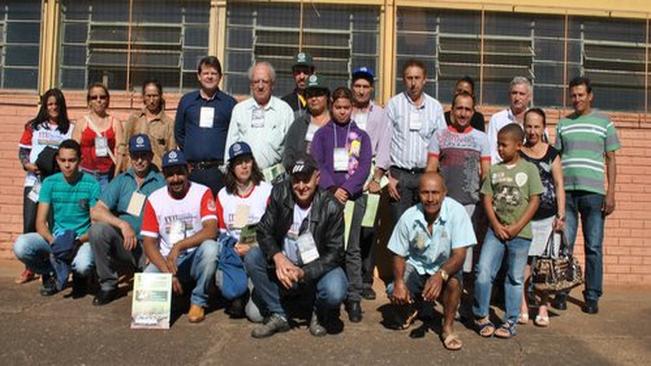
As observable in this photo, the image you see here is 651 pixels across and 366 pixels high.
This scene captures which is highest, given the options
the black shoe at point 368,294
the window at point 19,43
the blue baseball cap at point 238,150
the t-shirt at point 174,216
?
the window at point 19,43

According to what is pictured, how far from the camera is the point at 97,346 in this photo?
4707 mm

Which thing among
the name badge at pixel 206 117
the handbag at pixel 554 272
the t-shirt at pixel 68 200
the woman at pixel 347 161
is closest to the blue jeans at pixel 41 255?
the t-shirt at pixel 68 200

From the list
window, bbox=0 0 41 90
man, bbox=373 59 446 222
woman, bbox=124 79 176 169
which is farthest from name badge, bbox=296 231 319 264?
window, bbox=0 0 41 90

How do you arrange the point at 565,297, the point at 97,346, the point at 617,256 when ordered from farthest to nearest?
the point at 617,256
the point at 565,297
the point at 97,346

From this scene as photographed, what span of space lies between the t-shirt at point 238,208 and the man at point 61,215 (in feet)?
4.53

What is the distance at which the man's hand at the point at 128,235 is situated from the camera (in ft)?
18.5

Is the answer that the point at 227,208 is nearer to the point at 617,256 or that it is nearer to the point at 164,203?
the point at 164,203

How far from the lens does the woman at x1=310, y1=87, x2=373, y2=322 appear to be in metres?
5.52

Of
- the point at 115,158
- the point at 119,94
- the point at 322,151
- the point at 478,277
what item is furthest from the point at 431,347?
the point at 119,94

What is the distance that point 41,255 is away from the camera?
19.7 feet

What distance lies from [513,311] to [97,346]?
321 cm

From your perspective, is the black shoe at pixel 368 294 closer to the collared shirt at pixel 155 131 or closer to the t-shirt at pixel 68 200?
the collared shirt at pixel 155 131

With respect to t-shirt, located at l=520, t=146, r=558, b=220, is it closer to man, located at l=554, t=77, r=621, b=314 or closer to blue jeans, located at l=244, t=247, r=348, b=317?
man, located at l=554, t=77, r=621, b=314

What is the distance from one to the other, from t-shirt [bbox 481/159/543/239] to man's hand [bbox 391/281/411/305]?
41.4 inches
